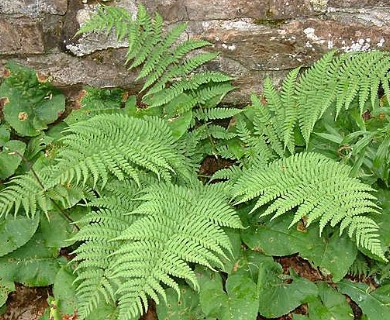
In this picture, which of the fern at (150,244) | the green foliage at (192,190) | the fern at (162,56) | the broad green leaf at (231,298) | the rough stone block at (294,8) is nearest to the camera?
the fern at (150,244)

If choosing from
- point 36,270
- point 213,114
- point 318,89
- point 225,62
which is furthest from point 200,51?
point 36,270

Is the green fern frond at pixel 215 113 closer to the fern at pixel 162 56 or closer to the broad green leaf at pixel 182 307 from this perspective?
the fern at pixel 162 56

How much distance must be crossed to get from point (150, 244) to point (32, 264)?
102 cm

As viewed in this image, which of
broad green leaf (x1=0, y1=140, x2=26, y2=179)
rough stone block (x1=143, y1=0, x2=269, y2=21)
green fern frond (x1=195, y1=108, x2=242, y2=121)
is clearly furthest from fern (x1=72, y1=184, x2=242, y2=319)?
rough stone block (x1=143, y1=0, x2=269, y2=21)

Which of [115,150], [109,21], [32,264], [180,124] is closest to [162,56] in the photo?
[109,21]

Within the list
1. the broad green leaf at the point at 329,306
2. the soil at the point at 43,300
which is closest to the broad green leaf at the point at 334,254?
the broad green leaf at the point at 329,306

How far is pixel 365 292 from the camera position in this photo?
3443mm

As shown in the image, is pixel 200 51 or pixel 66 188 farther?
pixel 200 51

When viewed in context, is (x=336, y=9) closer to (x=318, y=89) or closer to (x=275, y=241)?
(x=318, y=89)

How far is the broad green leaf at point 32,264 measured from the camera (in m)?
3.43

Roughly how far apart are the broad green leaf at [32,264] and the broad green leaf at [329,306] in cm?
170

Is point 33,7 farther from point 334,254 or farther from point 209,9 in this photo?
point 334,254

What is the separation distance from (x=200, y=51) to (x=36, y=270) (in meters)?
1.92

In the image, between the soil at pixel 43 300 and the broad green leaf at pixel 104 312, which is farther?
the soil at pixel 43 300
